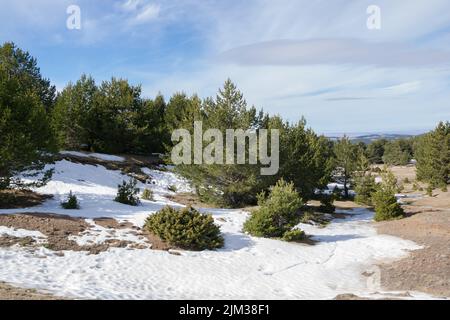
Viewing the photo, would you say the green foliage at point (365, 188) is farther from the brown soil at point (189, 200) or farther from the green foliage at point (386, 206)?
the brown soil at point (189, 200)

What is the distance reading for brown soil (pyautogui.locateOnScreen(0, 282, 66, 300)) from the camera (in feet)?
25.7

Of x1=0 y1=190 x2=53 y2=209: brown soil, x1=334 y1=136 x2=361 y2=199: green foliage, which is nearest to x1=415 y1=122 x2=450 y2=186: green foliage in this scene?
x1=334 y1=136 x2=361 y2=199: green foliage

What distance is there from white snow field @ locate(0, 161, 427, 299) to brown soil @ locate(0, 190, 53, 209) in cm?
79

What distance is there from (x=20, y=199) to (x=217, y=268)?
11569 mm

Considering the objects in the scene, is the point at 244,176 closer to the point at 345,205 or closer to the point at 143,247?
the point at 143,247

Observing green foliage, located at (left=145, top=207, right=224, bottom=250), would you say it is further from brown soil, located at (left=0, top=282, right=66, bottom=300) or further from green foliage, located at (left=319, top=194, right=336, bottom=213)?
green foliage, located at (left=319, top=194, right=336, bottom=213)

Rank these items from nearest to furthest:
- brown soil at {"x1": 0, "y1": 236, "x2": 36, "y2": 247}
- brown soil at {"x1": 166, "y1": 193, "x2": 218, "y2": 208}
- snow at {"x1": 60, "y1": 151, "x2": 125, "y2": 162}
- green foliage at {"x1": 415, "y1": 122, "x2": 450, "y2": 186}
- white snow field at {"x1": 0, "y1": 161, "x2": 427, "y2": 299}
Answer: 1. white snow field at {"x1": 0, "y1": 161, "x2": 427, "y2": 299}
2. brown soil at {"x1": 0, "y1": 236, "x2": 36, "y2": 247}
3. brown soil at {"x1": 166, "y1": 193, "x2": 218, "y2": 208}
4. snow at {"x1": 60, "y1": 151, "x2": 125, "y2": 162}
5. green foliage at {"x1": 415, "y1": 122, "x2": 450, "y2": 186}

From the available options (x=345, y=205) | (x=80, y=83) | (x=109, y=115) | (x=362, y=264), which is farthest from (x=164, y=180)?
(x=362, y=264)

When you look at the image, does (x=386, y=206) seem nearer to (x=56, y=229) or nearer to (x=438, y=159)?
(x=56, y=229)

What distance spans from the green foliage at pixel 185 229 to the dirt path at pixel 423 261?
6.09 metres

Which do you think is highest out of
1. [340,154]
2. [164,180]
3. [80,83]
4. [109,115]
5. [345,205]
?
[80,83]

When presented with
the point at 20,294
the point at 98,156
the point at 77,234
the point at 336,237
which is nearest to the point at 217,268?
the point at 77,234
